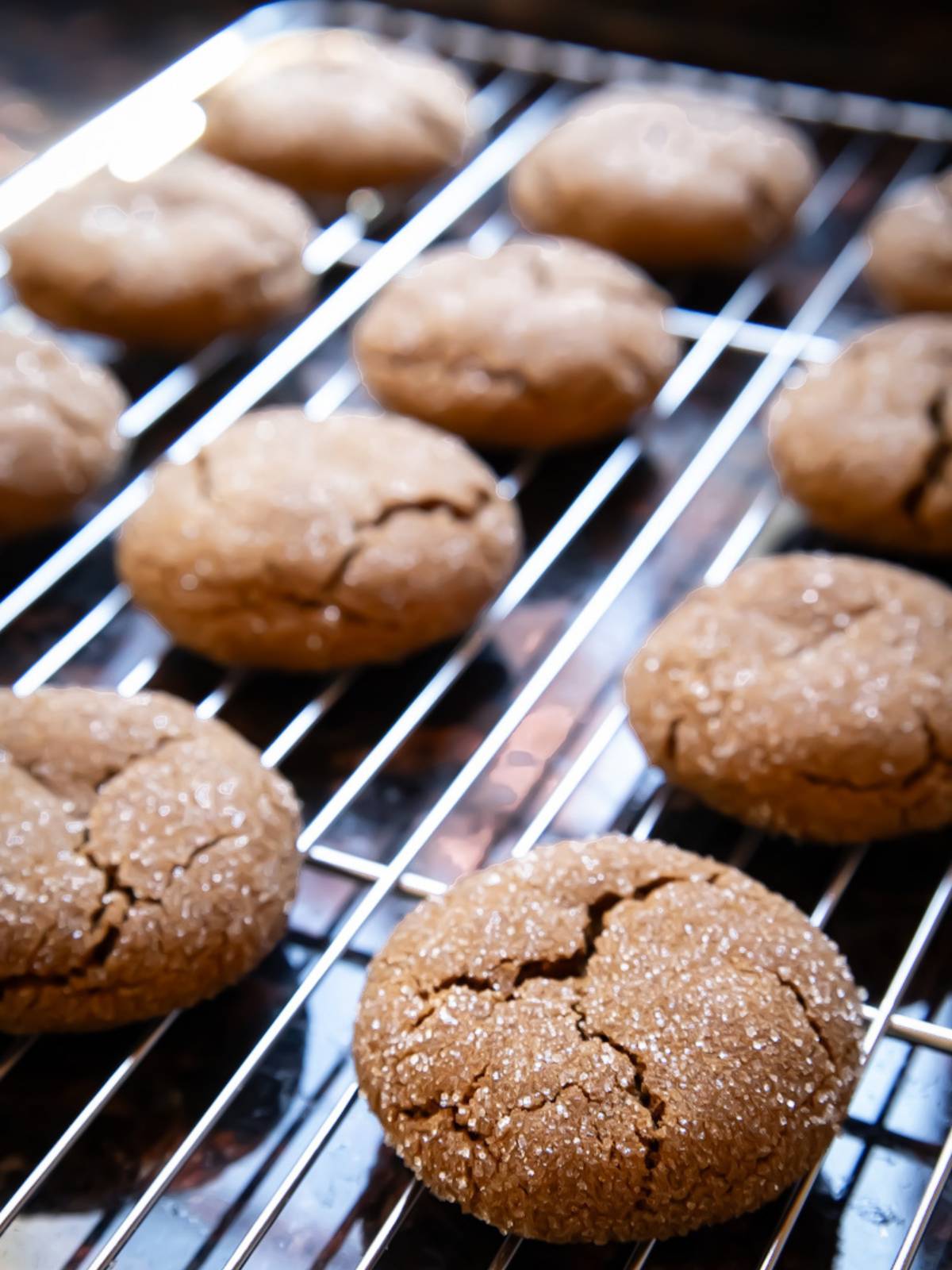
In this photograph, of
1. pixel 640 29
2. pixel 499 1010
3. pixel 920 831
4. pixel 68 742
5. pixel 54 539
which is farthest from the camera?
pixel 640 29

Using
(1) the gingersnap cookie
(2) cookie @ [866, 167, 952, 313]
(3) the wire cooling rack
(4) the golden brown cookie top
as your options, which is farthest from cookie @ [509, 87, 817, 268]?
(1) the gingersnap cookie

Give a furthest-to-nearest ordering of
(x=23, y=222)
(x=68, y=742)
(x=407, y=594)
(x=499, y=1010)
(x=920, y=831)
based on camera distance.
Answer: (x=23, y=222) → (x=407, y=594) → (x=920, y=831) → (x=68, y=742) → (x=499, y=1010)

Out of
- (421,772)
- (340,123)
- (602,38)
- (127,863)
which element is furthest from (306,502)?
(602,38)

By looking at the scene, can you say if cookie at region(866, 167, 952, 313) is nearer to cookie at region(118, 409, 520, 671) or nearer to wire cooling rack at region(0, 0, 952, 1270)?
wire cooling rack at region(0, 0, 952, 1270)

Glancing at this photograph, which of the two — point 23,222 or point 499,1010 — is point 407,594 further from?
point 23,222

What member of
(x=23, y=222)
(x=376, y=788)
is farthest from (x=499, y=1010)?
(x=23, y=222)

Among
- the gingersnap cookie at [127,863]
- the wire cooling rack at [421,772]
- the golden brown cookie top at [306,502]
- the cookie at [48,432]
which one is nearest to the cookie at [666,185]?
the wire cooling rack at [421,772]

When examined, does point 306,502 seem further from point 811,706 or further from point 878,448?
point 878,448
